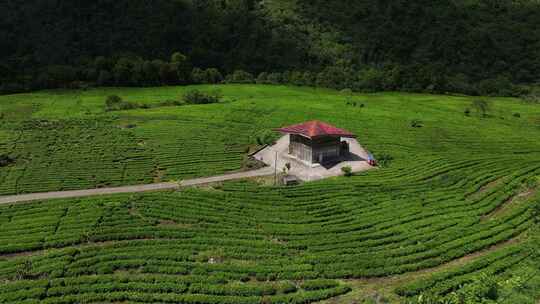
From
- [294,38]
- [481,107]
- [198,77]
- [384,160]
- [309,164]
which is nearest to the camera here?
[309,164]

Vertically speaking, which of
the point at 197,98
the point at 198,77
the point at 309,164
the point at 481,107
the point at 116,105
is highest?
the point at 198,77

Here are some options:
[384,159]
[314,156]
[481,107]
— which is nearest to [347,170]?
[314,156]

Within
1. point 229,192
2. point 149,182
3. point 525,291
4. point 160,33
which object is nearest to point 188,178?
point 149,182

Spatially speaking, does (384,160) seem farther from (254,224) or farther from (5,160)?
(5,160)

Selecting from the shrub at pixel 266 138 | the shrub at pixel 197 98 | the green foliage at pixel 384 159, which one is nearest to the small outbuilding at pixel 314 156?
the green foliage at pixel 384 159

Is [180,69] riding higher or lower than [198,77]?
higher

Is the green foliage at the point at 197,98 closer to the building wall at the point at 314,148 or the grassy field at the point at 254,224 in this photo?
the grassy field at the point at 254,224

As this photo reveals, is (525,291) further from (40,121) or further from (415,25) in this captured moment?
(415,25)

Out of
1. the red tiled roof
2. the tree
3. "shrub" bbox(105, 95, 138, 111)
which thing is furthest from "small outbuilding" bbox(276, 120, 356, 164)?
the tree
